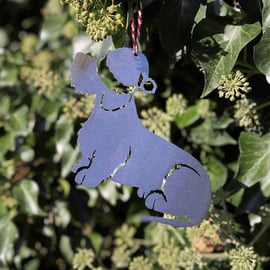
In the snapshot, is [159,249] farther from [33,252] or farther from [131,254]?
[33,252]

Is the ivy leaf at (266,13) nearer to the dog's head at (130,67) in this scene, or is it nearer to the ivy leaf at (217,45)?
the ivy leaf at (217,45)

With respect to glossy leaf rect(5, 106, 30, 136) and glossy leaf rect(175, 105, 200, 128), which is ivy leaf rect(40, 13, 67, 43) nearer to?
glossy leaf rect(5, 106, 30, 136)

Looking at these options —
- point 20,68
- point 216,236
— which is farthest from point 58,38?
point 216,236

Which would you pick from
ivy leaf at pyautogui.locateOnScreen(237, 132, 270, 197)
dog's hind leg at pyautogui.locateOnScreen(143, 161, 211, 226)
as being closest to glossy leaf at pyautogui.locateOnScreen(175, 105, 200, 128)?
ivy leaf at pyautogui.locateOnScreen(237, 132, 270, 197)

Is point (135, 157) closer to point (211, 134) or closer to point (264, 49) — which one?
point (264, 49)

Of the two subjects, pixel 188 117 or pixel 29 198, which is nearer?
pixel 188 117

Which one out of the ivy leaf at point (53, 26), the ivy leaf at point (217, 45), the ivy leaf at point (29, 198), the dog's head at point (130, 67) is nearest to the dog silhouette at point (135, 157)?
the dog's head at point (130, 67)

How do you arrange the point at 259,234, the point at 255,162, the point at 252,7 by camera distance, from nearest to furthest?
1. the point at 252,7
2. the point at 255,162
3. the point at 259,234

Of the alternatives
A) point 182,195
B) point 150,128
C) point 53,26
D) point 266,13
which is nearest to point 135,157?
point 182,195
